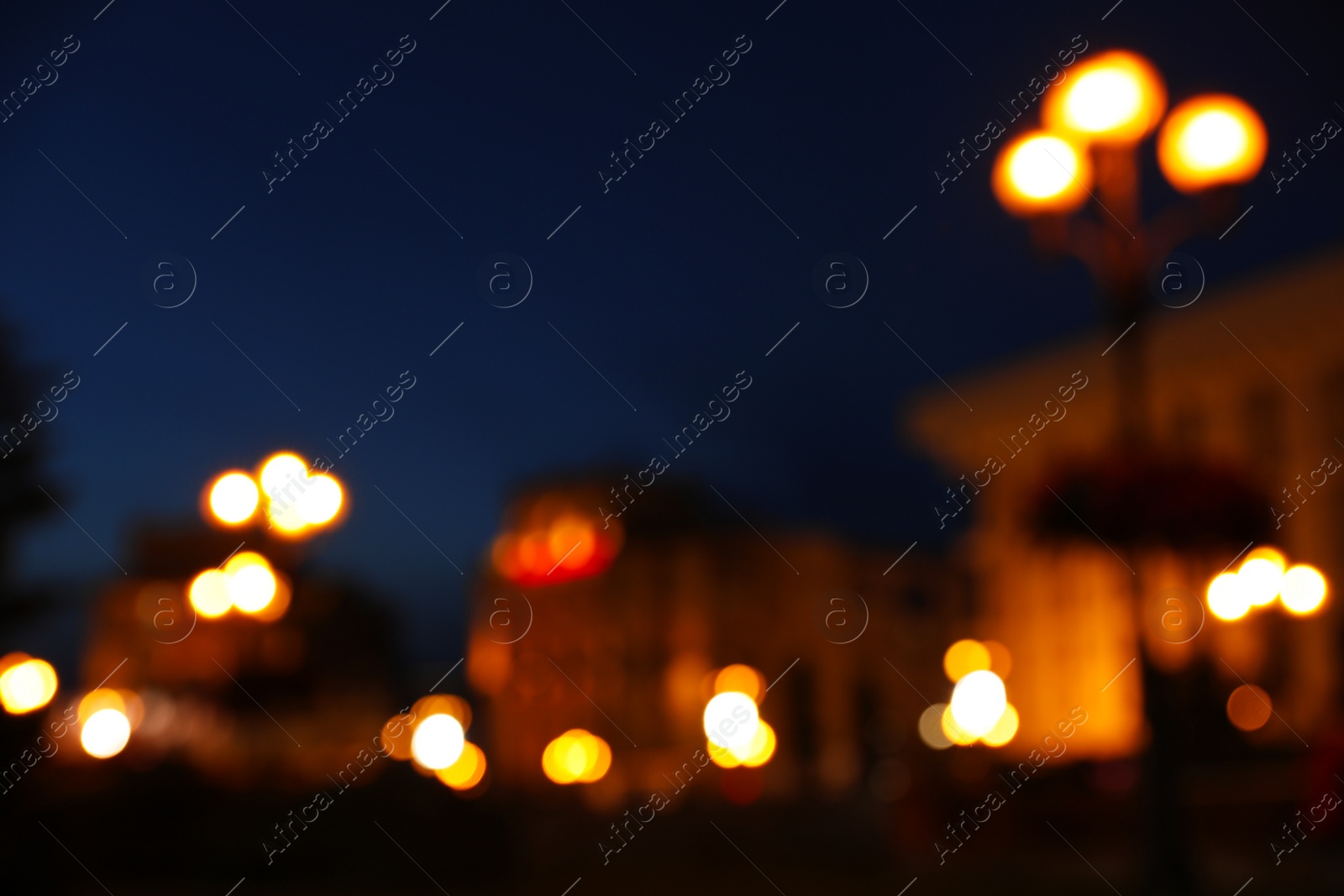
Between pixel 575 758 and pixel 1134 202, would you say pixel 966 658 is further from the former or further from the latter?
pixel 1134 202

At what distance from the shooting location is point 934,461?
3791 cm

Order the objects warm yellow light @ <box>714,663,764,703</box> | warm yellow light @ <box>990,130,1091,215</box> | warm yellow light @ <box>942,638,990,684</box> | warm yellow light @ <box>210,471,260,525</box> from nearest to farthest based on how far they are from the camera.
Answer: warm yellow light @ <box>990,130,1091,215</box>
warm yellow light @ <box>210,471,260,525</box>
warm yellow light @ <box>942,638,990,684</box>
warm yellow light @ <box>714,663,764,703</box>

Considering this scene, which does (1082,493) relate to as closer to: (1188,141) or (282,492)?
(1188,141)

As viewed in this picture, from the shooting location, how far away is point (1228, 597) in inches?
617

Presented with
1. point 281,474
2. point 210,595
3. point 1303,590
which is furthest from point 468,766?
point 281,474

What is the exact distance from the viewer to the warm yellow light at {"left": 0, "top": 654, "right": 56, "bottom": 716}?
6.48 metres

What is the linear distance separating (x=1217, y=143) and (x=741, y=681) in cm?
5964

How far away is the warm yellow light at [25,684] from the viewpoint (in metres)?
6.48

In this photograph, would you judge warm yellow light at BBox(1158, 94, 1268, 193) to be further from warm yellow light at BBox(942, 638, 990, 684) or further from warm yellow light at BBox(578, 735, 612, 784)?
warm yellow light at BBox(578, 735, 612, 784)

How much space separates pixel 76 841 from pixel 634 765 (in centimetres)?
5426

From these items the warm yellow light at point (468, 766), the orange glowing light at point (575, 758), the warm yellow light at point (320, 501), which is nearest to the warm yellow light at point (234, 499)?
the warm yellow light at point (320, 501)

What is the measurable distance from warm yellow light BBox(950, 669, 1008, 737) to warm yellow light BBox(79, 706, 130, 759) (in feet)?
77.8

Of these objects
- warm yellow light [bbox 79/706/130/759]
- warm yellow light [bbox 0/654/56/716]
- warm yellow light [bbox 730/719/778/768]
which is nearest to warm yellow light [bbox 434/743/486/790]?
warm yellow light [bbox 730/719/778/768]

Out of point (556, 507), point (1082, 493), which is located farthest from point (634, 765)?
point (1082, 493)
